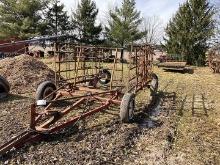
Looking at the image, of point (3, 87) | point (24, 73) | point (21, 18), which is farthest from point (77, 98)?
point (21, 18)

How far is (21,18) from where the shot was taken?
43.6m

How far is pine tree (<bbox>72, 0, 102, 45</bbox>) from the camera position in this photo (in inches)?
1722

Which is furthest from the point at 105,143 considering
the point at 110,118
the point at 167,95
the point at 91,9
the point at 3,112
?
the point at 91,9

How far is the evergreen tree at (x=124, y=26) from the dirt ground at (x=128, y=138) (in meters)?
32.9

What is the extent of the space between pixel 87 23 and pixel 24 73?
30.2 metres

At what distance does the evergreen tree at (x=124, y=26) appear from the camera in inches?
1730

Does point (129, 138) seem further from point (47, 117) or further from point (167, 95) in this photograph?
point (167, 95)

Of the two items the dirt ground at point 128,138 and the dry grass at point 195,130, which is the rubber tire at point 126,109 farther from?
the dry grass at point 195,130

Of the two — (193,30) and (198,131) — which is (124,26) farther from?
(198,131)

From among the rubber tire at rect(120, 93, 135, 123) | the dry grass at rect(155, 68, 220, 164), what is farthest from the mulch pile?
the dry grass at rect(155, 68, 220, 164)

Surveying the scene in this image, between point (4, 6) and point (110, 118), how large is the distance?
39.2 metres

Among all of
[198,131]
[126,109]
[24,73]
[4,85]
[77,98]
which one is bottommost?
[198,131]

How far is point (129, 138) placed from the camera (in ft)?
25.8

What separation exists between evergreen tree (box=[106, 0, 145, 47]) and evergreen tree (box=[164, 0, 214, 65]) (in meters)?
6.12
